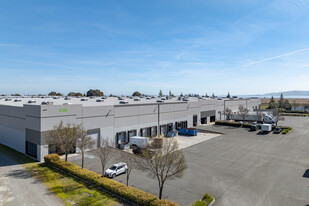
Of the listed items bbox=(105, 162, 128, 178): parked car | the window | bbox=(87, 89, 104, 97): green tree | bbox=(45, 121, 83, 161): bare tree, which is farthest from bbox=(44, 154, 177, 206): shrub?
bbox=(87, 89, 104, 97): green tree

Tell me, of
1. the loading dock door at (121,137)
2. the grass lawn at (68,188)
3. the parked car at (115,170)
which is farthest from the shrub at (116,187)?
the loading dock door at (121,137)

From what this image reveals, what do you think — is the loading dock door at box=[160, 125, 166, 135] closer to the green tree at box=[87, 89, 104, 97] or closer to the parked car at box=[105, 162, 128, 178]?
the parked car at box=[105, 162, 128, 178]

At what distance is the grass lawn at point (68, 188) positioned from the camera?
18495 millimetres

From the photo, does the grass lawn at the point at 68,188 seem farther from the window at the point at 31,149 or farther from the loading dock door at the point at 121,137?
the loading dock door at the point at 121,137

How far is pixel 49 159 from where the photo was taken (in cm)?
2806

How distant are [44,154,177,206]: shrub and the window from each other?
656 centimetres

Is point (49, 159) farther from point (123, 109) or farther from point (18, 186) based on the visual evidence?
point (123, 109)

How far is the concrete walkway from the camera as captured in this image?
1867 cm

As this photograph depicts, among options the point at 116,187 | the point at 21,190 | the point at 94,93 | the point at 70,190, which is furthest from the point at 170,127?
the point at 94,93

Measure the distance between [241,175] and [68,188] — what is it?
20083mm

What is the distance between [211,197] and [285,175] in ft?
40.9

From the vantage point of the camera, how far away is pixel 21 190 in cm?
2091

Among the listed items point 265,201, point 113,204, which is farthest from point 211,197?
point 113,204

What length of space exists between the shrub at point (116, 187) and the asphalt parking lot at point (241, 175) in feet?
7.94
